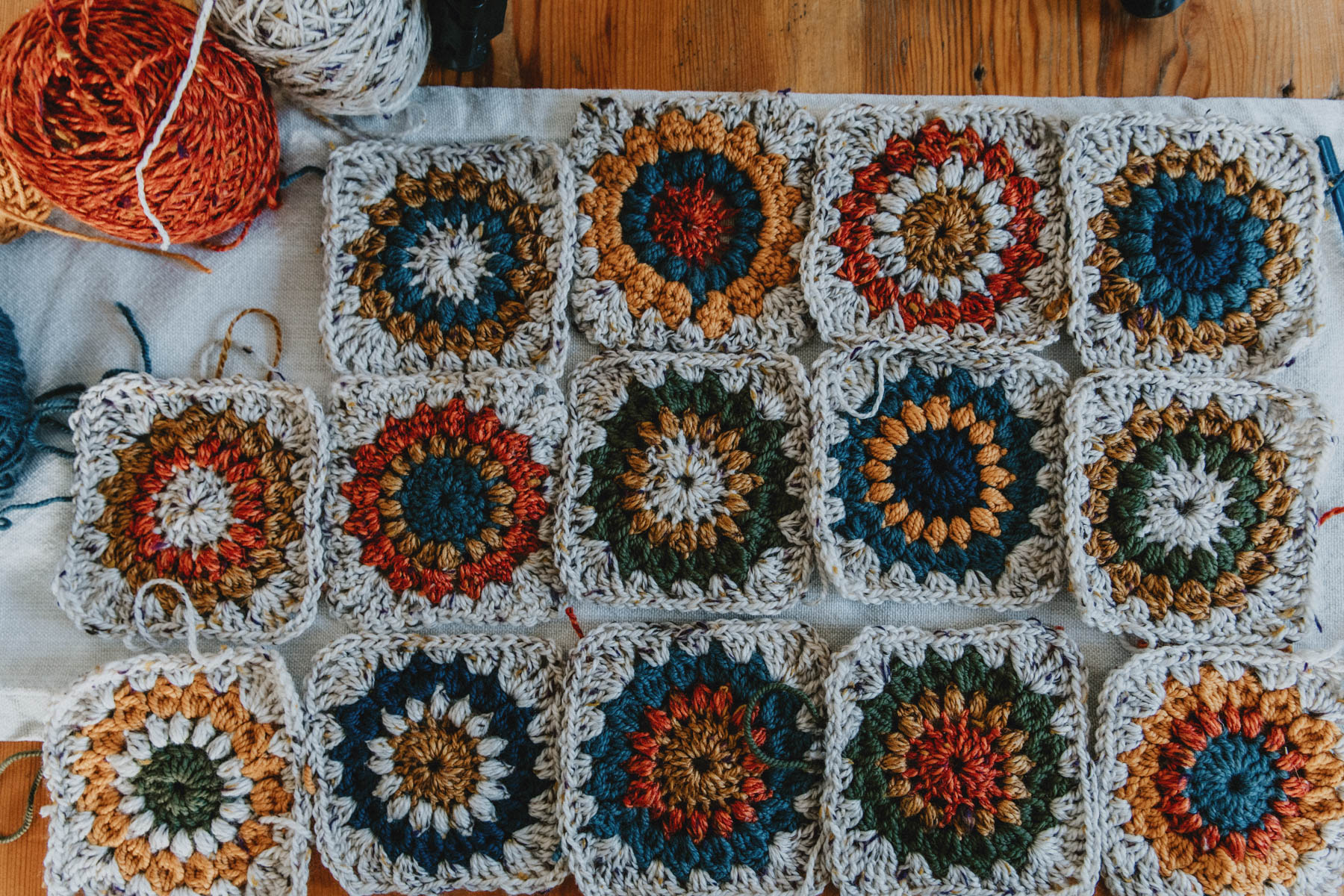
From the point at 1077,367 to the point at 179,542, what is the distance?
1.08 m

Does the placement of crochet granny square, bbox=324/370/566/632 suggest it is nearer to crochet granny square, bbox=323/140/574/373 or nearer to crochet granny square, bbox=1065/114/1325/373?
crochet granny square, bbox=323/140/574/373

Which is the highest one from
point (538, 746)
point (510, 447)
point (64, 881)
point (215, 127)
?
point (215, 127)

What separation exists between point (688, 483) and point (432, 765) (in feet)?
1.45

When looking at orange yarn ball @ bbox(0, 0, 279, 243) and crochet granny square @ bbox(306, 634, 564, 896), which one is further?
crochet granny square @ bbox(306, 634, 564, 896)

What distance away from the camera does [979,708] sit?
1021 mm

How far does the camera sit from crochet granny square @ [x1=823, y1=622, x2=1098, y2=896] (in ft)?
3.28

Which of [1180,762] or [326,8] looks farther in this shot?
[1180,762]

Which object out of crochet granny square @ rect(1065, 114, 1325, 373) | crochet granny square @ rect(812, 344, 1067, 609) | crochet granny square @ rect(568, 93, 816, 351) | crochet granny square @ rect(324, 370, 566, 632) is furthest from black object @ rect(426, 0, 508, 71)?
crochet granny square @ rect(1065, 114, 1325, 373)

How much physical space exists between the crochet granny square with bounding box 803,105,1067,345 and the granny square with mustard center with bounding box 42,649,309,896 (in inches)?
31.1

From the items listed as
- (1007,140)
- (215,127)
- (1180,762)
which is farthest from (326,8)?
(1180,762)

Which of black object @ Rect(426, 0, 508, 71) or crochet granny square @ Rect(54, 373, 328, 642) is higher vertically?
black object @ Rect(426, 0, 508, 71)

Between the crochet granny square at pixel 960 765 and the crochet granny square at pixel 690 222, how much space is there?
412 millimetres

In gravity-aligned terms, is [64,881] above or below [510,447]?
below

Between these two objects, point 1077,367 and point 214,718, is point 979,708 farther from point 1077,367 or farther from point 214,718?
point 214,718
